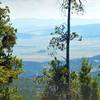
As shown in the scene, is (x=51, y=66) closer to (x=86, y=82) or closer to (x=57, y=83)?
(x=57, y=83)

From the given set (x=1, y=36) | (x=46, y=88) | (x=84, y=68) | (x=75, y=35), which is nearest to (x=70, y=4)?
(x=75, y=35)

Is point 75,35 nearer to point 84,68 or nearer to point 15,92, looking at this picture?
point 15,92

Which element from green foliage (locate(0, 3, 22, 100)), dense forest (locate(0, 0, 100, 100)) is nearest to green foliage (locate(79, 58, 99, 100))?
dense forest (locate(0, 0, 100, 100))

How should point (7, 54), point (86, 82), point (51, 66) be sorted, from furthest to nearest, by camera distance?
1. point (86, 82)
2. point (51, 66)
3. point (7, 54)

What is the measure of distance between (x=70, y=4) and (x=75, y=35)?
2.33 meters

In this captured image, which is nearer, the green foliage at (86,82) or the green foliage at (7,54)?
the green foliage at (7,54)

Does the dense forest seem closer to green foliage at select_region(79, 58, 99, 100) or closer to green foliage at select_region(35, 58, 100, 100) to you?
green foliage at select_region(35, 58, 100, 100)

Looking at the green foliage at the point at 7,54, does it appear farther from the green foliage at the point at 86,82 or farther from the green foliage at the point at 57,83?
the green foliage at the point at 86,82

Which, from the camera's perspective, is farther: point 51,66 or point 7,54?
point 51,66

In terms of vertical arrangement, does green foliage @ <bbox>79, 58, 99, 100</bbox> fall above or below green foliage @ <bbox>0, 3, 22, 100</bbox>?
below

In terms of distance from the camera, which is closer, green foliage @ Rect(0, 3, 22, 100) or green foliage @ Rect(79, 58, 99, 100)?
green foliage @ Rect(0, 3, 22, 100)

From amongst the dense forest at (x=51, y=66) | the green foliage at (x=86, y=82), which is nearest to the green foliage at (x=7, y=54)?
the dense forest at (x=51, y=66)

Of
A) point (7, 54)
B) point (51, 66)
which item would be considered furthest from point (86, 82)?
point (7, 54)

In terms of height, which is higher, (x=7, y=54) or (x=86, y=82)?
(x=7, y=54)
